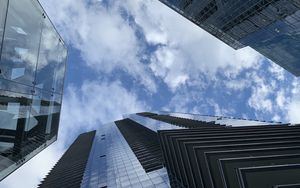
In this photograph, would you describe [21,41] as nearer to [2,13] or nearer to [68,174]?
[2,13]

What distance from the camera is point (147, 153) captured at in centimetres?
5509

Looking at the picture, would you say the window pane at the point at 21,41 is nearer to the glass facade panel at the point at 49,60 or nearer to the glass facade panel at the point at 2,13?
the glass facade panel at the point at 2,13

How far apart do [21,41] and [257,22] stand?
55.5m

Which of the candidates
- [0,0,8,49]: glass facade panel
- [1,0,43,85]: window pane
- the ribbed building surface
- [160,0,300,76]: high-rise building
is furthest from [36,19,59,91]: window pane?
[160,0,300,76]: high-rise building

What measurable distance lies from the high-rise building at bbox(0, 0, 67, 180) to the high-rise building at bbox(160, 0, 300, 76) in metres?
44.1

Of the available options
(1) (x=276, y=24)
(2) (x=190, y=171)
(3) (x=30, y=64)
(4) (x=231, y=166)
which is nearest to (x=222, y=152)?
(4) (x=231, y=166)

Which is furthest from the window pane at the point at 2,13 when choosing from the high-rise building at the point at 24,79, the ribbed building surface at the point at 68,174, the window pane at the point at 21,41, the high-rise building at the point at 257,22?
the high-rise building at the point at 257,22

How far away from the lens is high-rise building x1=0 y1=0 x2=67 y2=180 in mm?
11883

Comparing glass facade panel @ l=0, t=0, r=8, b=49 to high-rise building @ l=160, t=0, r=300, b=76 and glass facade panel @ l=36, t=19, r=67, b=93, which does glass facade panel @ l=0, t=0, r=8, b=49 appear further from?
high-rise building @ l=160, t=0, r=300, b=76

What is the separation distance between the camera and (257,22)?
196 feet

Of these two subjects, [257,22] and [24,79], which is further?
[257,22]

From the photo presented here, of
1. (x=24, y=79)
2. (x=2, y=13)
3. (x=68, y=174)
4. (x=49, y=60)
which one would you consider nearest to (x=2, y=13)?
(x=2, y=13)

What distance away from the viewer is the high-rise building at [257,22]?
5319cm

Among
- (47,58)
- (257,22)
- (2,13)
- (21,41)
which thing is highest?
(257,22)
